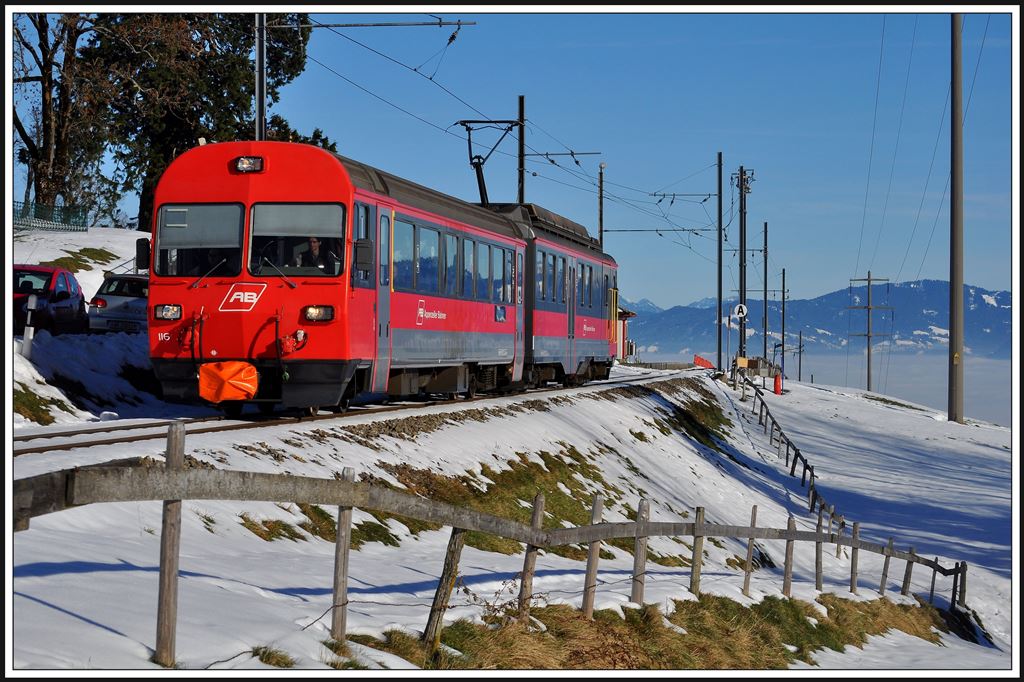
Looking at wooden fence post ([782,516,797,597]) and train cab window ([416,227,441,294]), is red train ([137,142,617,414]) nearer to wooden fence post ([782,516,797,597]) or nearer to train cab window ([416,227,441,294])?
train cab window ([416,227,441,294])

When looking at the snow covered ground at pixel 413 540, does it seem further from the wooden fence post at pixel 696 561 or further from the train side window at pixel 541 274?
the train side window at pixel 541 274

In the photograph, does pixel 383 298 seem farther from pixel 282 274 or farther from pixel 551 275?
pixel 551 275

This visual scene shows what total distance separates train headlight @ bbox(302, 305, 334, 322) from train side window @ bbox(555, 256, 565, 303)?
1346 centimetres

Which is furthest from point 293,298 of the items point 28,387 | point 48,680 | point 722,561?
point 48,680

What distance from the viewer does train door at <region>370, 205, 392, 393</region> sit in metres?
18.4

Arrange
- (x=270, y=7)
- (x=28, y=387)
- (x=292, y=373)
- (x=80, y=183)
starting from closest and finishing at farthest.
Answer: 1. (x=270, y=7)
2. (x=292, y=373)
3. (x=28, y=387)
4. (x=80, y=183)

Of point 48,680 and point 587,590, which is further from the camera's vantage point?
point 587,590

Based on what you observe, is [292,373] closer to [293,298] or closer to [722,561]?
[293,298]

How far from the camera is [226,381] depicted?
16.4 metres

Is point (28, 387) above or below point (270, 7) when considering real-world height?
below

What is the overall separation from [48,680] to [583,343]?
28.7 metres

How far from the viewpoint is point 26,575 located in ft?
24.9

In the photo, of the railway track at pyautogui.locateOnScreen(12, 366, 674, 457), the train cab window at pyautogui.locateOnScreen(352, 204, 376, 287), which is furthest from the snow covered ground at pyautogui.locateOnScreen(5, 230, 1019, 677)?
the train cab window at pyautogui.locateOnScreen(352, 204, 376, 287)

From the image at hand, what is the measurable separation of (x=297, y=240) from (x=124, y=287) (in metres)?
14.3
